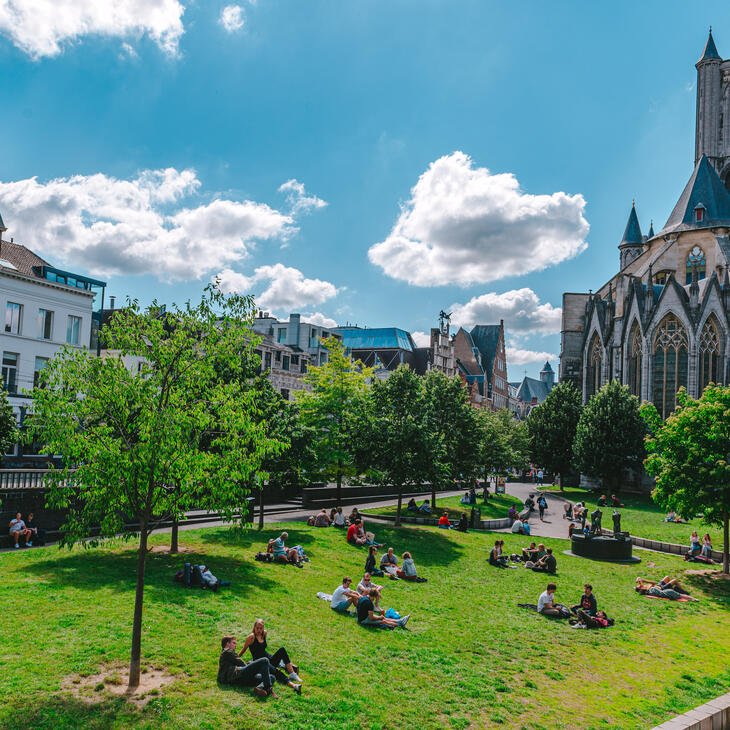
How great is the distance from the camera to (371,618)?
15.9 meters

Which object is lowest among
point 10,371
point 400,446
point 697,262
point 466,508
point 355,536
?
point 466,508

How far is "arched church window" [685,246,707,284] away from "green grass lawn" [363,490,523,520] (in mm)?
33513

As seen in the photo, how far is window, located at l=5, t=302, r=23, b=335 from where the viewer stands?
37406 millimetres

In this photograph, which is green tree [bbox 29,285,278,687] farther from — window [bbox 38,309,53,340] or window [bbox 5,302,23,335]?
window [bbox 38,309,53,340]

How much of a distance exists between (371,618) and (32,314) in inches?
1255

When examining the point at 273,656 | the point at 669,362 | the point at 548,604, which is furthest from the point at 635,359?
the point at 273,656

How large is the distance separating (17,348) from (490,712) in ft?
116

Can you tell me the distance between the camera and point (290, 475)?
28516mm

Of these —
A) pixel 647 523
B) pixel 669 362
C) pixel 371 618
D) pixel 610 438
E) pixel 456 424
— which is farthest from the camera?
pixel 669 362

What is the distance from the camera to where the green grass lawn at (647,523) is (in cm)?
3518

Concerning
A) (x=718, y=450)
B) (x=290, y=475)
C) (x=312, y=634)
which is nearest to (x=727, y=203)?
(x=718, y=450)

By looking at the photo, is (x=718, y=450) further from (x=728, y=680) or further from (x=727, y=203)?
(x=727, y=203)

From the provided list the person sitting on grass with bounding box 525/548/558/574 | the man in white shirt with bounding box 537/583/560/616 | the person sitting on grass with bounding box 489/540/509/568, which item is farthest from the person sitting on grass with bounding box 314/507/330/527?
the man in white shirt with bounding box 537/583/560/616

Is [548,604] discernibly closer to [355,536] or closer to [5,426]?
[355,536]
